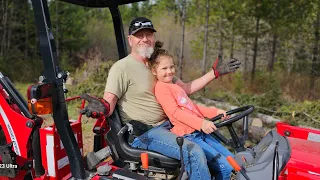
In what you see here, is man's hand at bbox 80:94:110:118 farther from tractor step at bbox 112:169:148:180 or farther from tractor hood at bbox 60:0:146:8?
tractor hood at bbox 60:0:146:8

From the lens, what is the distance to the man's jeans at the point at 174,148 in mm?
2363

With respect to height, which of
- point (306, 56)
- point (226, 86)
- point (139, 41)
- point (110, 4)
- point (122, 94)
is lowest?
point (226, 86)

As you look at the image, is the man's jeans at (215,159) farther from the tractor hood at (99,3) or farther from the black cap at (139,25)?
the tractor hood at (99,3)

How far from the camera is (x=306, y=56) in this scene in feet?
41.6

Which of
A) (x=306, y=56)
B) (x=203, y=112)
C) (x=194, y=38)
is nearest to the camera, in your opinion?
(x=203, y=112)

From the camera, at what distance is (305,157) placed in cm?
213

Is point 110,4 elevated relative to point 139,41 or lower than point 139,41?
elevated

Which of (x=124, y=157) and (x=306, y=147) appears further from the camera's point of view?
(x=124, y=157)

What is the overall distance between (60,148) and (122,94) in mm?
680

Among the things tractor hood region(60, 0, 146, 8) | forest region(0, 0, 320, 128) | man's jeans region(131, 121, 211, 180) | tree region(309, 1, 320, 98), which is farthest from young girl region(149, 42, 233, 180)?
tree region(309, 1, 320, 98)

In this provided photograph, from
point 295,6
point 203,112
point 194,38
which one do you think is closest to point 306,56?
point 295,6

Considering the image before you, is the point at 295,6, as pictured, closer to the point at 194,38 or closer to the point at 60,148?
the point at 194,38

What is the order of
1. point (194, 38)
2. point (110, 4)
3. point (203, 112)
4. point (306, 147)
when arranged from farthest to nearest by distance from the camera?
point (194, 38) < point (110, 4) < point (203, 112) < point (306, 147)

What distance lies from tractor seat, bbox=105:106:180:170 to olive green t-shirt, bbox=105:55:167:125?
100mm
